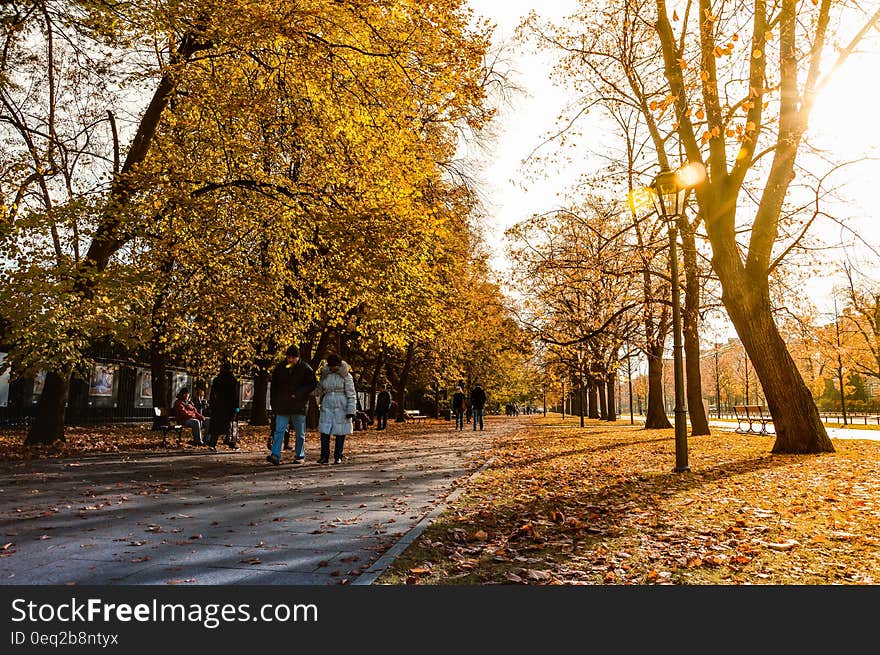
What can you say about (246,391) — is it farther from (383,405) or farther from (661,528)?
(661,528)

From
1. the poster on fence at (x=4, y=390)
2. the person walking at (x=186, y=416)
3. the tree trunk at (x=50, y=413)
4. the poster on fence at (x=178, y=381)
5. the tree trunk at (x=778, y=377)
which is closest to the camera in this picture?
the tree trunk at (x=778, y=377)

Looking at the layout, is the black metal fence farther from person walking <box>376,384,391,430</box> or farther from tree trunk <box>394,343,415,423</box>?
tree trunk <box>394,343,415,423</box>

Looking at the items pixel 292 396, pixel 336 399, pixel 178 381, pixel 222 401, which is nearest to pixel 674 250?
pixel 336 399

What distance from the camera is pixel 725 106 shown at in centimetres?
1238

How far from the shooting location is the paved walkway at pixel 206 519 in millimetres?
4598

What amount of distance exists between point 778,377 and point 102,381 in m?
23.3

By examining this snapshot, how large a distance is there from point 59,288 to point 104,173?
495 cm

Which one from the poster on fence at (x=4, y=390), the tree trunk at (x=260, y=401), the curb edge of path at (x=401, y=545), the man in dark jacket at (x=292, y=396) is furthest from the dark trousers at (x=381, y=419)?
the curb edge of path at (x=401, y=545)

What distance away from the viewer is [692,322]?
62.2 feet

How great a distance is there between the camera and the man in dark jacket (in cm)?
1184

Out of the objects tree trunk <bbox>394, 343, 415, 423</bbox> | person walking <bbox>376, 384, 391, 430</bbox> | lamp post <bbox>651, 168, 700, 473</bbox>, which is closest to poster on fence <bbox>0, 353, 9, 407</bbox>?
person walking <bbox>376, 384, 391, 430</bbox>

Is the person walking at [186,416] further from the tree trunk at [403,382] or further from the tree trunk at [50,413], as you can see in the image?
the tree trunk at [403,382]

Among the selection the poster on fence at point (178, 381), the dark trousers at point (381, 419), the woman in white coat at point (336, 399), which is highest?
the poster on fence at point (178, 381)

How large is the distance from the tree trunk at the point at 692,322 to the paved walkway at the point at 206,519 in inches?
385
